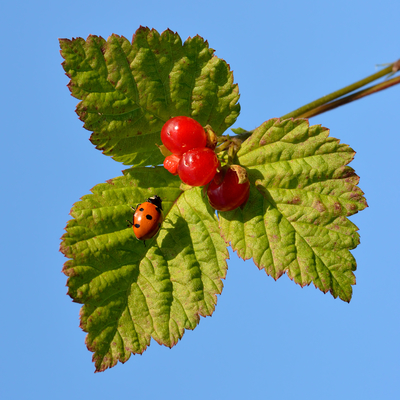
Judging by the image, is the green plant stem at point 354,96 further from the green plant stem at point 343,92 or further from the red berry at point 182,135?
the red berry at point 182,135

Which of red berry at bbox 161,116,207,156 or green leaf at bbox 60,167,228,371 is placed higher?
red berry at bbox 161,116,207,156

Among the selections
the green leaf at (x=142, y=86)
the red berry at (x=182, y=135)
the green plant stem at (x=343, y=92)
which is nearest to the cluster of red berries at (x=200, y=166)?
the red berry at (x=182, y=135)

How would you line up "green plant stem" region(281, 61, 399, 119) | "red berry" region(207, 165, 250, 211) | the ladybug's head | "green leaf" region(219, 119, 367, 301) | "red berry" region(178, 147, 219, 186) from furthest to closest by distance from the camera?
the ladybug's head
"green leaf" region(219, 119, 367, 301)
"red berry" region(207, 165, 250, 211)
"red berry" region(178, 147, 219, 186)
"green plant stem" region(281, 61, 399, 119)

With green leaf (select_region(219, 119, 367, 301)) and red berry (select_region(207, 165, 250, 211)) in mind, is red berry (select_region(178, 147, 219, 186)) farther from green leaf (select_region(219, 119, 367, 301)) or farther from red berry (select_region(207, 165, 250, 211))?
green leaf (select_region(219, 119, 367, 301))

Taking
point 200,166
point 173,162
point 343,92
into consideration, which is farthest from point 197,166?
point 343,92

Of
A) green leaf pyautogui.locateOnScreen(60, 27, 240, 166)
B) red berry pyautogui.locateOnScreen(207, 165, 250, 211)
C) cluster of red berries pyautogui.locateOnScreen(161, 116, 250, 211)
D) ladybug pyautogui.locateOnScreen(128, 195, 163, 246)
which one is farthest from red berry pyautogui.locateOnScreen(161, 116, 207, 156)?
ladybug pyautogui.locateOnScreen(128, 195, 163, 246)

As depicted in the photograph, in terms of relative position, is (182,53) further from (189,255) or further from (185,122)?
(189,255)

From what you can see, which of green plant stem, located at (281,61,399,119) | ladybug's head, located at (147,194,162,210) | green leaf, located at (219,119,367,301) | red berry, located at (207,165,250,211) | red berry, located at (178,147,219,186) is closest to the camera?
green plant stem, located at (281,61,399,119)

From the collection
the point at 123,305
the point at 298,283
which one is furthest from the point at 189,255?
the point at 298,283
